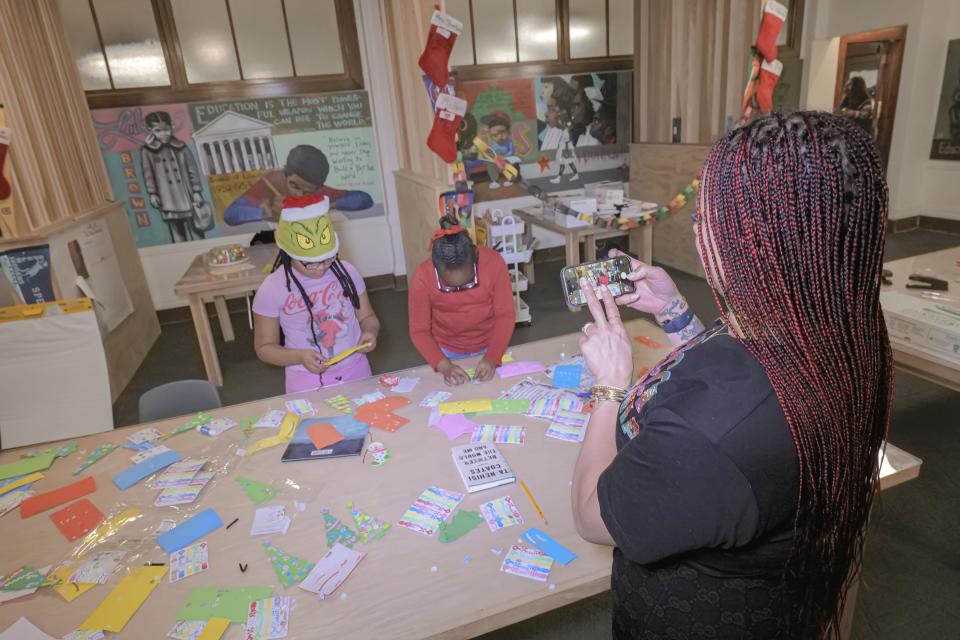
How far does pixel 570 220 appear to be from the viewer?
4551 millimetres

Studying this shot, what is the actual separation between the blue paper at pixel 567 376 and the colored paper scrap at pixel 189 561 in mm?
1092

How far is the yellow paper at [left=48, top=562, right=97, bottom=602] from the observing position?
1.14 m

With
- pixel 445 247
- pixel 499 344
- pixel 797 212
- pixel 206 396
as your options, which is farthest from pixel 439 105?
pixel 797 212

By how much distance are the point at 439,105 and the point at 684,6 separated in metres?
3.07

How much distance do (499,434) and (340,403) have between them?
0.56 meters

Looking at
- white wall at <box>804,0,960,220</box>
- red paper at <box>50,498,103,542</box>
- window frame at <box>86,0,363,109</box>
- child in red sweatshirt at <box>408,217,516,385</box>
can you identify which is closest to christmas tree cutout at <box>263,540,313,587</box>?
red paper at <box>50,498,103,542</box>

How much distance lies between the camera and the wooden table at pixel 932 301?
77.0 inches

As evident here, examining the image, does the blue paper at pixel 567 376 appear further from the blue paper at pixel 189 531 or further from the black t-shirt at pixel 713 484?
the blue paper at pixel 189 531

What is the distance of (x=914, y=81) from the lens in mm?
5750

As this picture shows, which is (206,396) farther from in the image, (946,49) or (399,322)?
(946,49)

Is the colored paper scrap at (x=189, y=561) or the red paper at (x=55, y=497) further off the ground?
the red paper at (x=55, y=497)

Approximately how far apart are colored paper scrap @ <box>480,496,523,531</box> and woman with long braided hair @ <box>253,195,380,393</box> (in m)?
0.98

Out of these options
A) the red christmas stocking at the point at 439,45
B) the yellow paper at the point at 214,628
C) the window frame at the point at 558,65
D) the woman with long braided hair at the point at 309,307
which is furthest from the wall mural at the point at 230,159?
the yellow paper at the point at 214,628

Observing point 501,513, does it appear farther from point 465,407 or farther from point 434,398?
point 434,398
